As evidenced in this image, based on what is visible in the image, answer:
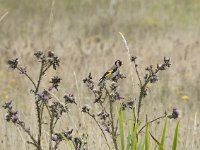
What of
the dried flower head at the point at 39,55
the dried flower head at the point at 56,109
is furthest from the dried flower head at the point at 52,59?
the dried flower head at the point at 56,109

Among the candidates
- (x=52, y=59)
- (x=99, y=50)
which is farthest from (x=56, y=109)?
(x=99, y=50)

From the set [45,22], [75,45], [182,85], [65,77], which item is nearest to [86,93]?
[65,77]

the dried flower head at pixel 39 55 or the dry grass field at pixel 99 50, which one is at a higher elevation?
the dry grass field at pixel 99 50

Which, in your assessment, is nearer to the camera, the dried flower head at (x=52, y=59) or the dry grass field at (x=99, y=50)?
the dried flower head at (x=52, y=59)

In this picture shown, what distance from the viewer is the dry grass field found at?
18.0 ft

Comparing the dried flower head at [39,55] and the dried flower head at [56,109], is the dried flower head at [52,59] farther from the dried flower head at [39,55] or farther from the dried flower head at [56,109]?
the dried flower head at [56,109]

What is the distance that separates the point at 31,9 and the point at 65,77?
25.2ft

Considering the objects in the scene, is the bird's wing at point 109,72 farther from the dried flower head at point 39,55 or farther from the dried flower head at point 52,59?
the dried flower head at point 39,55

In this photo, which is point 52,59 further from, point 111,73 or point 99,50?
point 99,50

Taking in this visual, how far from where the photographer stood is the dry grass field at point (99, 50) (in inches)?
217

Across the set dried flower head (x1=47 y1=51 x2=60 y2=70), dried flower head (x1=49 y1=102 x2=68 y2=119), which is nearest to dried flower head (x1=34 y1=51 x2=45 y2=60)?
dried flower head (x1=47 y1=51 x2=60 y2=70)

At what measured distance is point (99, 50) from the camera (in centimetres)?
1060

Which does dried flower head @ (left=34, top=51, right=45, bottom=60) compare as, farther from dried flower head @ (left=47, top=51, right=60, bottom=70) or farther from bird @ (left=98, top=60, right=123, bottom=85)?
bird @ (left=98, top=60, right=123, bottom=85)

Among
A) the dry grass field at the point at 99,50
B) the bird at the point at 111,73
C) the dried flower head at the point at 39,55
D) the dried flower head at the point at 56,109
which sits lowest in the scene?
the dried flower head at the point at 56,109
